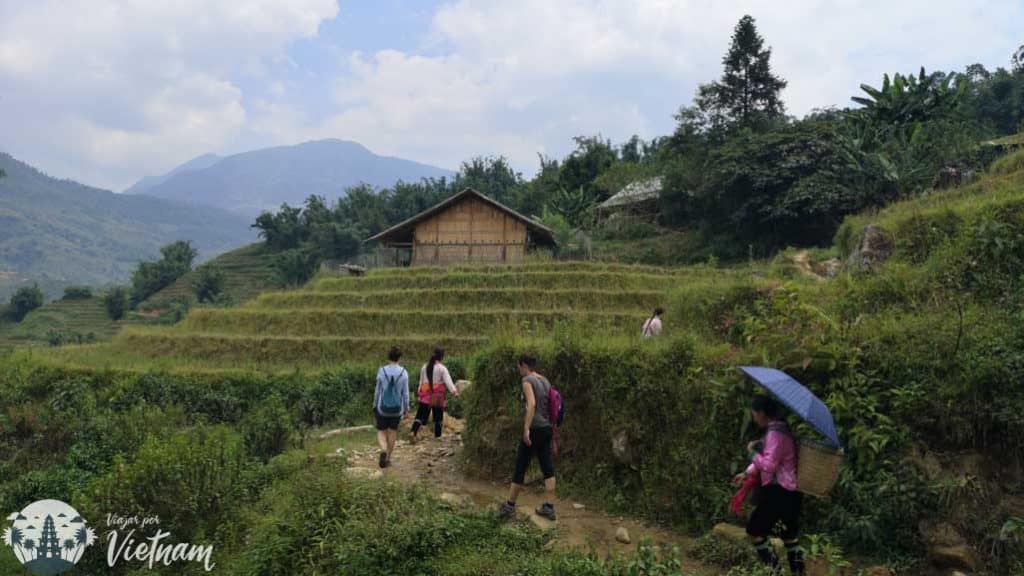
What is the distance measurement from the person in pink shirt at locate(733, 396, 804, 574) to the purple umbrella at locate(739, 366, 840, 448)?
236mm

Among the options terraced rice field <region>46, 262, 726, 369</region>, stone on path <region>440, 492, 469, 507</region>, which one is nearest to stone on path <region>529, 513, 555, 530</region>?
stone on path <region>440, 492, 469, 507</region>

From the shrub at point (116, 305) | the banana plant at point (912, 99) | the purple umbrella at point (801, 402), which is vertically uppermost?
the banana plant at point (912, 99)

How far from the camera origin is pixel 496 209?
2816 centimetres

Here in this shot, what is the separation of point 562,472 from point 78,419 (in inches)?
528

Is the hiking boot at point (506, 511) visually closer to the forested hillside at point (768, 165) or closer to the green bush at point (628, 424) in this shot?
the green bush at point (628, 424)

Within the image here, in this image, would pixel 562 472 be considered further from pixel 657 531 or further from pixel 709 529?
pixel 709 529

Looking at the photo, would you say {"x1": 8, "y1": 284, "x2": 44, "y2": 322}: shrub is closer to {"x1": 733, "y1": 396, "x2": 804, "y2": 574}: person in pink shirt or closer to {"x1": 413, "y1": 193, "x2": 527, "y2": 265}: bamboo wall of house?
{"x1": 413, "y1": 193, "x2": 527, "y2": 265}: bamboo wall of house

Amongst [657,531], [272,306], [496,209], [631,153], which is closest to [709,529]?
[657,531]

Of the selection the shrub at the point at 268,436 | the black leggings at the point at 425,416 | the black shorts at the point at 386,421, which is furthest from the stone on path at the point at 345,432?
the black shorts at the point at 386,421

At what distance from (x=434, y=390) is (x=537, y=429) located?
362 centimetres

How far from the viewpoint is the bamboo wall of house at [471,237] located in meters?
28.0

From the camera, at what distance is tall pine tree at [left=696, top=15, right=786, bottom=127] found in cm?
3391

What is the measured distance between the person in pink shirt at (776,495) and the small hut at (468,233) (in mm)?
23332

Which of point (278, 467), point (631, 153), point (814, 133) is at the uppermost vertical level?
point (631, 153)
